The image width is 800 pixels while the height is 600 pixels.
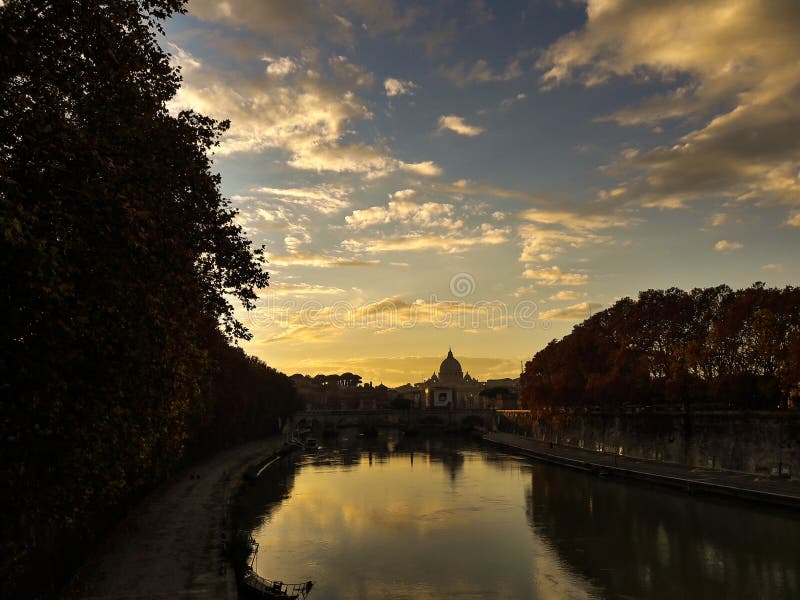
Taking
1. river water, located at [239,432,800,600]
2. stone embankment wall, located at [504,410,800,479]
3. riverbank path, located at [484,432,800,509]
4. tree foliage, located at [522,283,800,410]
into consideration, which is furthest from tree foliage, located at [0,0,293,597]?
stone embankment wall, located at [504,410,800,479]

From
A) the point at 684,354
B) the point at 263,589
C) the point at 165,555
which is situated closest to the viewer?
the point at 263,589

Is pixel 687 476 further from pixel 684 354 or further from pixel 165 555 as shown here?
pixel 165 555

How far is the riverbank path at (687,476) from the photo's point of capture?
142ft

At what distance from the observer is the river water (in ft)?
93.4

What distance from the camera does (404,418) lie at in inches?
6339

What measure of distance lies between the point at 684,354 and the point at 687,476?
40.0ft

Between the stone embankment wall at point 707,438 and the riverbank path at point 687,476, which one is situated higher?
the stone embankment wall at point 707,438

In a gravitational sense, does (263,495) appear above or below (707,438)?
below

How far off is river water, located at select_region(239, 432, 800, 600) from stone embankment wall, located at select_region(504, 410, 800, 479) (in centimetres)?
821

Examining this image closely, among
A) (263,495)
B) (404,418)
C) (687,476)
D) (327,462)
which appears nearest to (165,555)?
(263,495)

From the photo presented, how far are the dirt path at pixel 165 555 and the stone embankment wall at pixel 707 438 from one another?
39.0 metres

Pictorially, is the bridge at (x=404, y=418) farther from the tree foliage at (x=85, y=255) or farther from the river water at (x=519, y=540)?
the tree foliage at (x=85, y=255)

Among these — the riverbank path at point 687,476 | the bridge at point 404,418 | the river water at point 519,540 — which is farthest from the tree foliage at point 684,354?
the bridge at point 404,418

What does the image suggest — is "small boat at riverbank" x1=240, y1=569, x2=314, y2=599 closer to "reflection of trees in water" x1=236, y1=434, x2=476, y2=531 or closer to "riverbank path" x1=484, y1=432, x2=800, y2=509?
"reflection of trees in water" x1=236, y1=434, x2=476, y2=531
